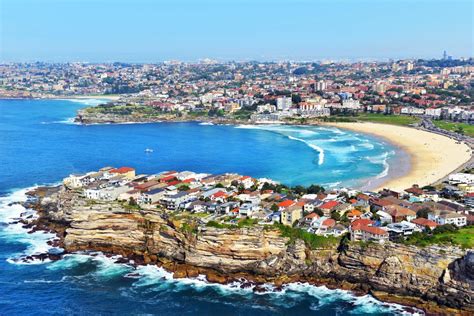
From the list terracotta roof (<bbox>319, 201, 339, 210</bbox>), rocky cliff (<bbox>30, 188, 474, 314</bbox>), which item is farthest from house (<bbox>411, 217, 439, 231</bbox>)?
terracotta roof (<bbox>319, 201, 339, 210</bbox>)

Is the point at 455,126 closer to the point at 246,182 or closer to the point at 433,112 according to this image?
the point at 433,112

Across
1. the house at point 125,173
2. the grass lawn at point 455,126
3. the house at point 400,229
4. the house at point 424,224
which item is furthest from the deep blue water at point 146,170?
the grass lawn at point 455,126

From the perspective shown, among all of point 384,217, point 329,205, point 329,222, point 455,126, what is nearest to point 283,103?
point 455,126

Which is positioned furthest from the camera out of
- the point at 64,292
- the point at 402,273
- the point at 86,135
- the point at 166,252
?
the point at 86,135

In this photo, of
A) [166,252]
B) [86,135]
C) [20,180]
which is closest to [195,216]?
[166,252]

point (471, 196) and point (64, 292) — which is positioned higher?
point (471, 196)

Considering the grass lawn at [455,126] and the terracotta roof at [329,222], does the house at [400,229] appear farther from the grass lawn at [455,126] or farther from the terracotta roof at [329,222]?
the grass lawn at [455,126]

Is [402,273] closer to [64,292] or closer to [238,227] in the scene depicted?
[238,227]
